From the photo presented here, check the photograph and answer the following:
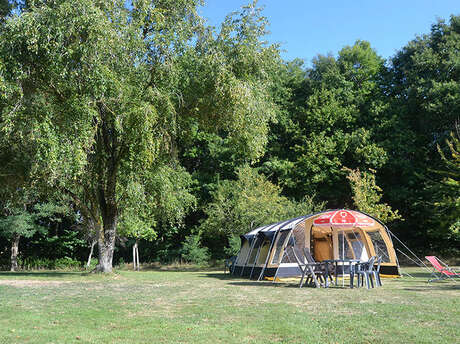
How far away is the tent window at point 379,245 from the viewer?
15438mm

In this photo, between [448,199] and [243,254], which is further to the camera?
[448,199]

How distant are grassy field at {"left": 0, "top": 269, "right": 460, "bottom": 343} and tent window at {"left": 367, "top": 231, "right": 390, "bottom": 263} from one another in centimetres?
568

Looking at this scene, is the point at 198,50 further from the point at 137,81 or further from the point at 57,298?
the point at 57,298

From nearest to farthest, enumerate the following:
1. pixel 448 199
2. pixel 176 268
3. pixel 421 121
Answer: pixel 448 199 → pixel 176 268 → pixel 421 121

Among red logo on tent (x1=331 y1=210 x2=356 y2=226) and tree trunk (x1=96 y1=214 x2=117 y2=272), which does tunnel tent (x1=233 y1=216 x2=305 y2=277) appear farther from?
tree trunk (x1=96 y1=214 x2=117 y2=272)

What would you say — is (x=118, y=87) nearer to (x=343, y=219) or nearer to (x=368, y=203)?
(x=343, y=219)

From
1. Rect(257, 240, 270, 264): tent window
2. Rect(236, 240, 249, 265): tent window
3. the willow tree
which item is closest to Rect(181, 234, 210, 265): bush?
Rect(236, 240, 249, 265): tent window

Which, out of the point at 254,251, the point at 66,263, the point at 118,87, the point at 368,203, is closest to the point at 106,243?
the point at 254,251

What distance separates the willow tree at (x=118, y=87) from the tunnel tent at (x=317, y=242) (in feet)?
11.1

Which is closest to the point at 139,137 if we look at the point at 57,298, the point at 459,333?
the point at 57,298

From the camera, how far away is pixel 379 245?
15.6 meters

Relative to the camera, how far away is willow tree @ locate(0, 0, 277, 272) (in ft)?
41.4

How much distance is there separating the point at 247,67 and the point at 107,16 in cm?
496

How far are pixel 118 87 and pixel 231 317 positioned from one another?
30.0 feet
